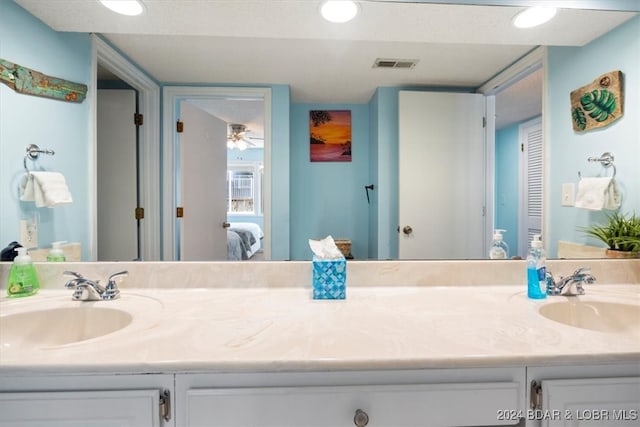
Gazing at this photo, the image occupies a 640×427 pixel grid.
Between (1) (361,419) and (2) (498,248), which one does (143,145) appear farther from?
(2) (498,248)

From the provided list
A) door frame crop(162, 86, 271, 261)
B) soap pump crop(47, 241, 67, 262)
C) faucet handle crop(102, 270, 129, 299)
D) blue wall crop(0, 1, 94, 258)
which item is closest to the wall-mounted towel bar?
blue wall crop(0, 1, 94, 258)

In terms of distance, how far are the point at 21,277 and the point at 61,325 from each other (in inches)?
9.7

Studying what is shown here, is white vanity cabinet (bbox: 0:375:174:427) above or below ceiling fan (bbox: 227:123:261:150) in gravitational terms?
below

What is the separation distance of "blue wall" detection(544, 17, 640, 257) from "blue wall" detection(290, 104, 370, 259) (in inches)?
30.2

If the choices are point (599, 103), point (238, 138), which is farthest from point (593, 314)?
point (238, 138)

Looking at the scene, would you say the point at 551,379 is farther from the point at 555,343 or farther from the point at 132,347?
the point at 132,347

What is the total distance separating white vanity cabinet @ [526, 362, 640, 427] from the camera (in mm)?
660

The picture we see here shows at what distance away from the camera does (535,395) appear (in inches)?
26.0

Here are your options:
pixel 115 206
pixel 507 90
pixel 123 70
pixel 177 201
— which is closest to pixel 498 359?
pixel 507 90

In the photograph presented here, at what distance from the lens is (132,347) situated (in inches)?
26.1

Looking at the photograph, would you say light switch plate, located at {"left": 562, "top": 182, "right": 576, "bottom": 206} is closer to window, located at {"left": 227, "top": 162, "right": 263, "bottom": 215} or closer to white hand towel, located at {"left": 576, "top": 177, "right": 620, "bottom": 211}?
white hand towel, located at {"left": 576, "top": 177, "right": 620, "bottom": 211}

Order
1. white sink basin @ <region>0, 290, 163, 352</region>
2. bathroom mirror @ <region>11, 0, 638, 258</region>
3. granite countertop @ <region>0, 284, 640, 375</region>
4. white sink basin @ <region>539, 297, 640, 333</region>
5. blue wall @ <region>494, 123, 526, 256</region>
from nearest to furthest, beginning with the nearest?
granite countertop @ <region>0, 284, 640, 375</region> → white sink basin @ <region>0, 290, 163, 352</region> → white sink basin @ <region>539, 297, 640, 333</region> → bathroom mirror @ <region>11, 0, 638, 258</region> → blue wall @ <region>494, 123, 526, 256</region>

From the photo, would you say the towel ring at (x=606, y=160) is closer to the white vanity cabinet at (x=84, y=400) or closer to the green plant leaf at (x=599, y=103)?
the green plant leaf at (x=599, y=103)

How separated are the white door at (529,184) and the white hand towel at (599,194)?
0.56 feet
